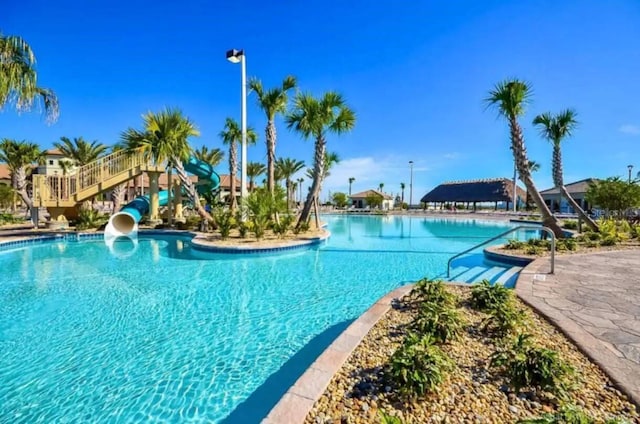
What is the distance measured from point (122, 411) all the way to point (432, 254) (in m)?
9.77

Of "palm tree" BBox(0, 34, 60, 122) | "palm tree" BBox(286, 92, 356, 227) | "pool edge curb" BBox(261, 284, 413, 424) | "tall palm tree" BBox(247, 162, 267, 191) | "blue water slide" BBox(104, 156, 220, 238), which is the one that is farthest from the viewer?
"tall palm tree" BBox(247, 162, 267, 191)

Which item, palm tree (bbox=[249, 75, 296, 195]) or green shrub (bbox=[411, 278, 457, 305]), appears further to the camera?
palm tree (bbox=[249, 75, 296, 195])

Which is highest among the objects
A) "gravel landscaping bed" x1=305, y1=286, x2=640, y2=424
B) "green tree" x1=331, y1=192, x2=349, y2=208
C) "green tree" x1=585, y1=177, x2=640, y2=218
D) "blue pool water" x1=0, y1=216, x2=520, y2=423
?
"green tree" x1=331, y1=192, x2=349, y2=208

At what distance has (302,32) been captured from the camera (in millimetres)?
13422

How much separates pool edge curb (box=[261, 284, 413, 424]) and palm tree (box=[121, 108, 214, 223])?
1252 cm

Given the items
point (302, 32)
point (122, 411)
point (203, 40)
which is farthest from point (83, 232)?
point (122, 411)

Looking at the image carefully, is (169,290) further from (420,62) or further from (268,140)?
(420,62)

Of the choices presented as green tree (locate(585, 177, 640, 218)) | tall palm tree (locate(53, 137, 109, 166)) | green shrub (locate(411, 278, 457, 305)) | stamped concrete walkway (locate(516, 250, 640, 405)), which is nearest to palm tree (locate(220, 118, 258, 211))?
tall palm tree (locate(53, 137, 109, 166))

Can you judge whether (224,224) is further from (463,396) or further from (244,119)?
(463,396)

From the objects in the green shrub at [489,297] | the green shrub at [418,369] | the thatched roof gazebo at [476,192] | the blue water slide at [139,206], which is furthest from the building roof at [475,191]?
the green shrub at [418,369]

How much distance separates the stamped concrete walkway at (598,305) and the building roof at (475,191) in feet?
129

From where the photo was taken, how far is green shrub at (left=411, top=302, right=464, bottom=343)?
3.17 metres

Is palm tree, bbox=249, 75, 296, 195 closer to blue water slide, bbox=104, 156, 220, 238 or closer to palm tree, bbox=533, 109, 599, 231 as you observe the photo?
blue water slide, bbox=104, 156, 220, 238

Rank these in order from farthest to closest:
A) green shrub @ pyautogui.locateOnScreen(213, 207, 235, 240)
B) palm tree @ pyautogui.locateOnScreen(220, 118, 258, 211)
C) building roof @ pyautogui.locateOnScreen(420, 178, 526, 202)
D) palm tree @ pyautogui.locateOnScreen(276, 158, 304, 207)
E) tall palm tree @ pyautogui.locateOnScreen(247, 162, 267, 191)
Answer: building roof @ pyautogui.locateOnScreen(420, 178, 526, 202) < palm tree @ pyautogui.locateOnScreen(276, 158, 304, 207) < tall palm tree @ pyautogui.locateOnScreen(247, 162, 267, 191) < palm tree @ pyautogui.locateOnScreen(220, 118, 258, 211) < green shrub @ pyautogui.locateOnScreen(213, 207, 235, 240)
